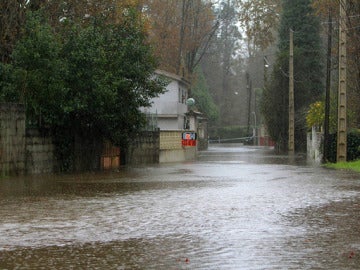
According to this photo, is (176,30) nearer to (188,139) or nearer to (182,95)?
(182,95)

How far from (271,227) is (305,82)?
54244 millimetres

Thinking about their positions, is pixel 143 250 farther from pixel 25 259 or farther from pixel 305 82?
pixel 305 82

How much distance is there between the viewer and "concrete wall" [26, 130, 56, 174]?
2784cm

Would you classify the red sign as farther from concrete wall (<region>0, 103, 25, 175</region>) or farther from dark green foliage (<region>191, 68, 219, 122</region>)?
dark green foliage (<region>191, 68, 219, 122</region>)

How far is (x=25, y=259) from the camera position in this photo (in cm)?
924

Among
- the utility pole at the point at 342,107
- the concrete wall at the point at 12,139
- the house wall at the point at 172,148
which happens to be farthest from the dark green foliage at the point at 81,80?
the house wall at the point at 172,148

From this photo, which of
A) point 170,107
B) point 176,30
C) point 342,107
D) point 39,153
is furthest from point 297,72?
point 39,153

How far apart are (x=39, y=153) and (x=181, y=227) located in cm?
1742

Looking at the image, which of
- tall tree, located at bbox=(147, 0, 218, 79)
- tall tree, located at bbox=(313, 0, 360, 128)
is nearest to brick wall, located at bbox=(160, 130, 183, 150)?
tall tree, located at bbox=(313, 0, 360, 128)

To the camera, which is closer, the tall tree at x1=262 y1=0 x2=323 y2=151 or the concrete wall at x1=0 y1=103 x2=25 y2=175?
the concrete wall at x1=0 y1=103 x2=25 y2=175

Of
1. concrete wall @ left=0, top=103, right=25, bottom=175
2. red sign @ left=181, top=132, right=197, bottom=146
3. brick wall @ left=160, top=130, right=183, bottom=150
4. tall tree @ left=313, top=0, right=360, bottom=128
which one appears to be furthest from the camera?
red sign @ left=181, top=132, right=197, bottom=146

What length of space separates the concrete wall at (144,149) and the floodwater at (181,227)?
18.8 meters

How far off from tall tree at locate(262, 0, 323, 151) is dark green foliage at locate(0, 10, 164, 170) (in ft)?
103

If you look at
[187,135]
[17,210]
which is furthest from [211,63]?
[17,210]
